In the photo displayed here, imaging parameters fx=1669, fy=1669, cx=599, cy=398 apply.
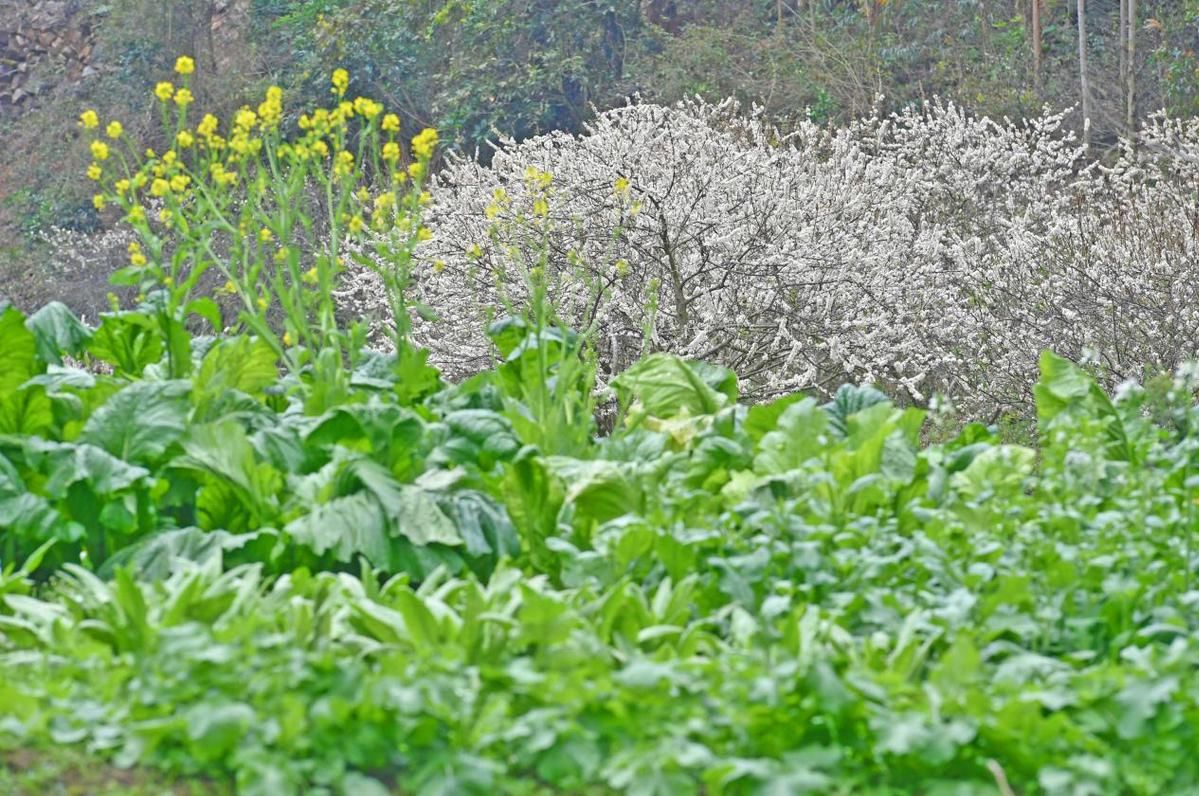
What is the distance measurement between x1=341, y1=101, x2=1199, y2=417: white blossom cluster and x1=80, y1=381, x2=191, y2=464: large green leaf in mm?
4311

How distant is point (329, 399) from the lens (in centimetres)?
493

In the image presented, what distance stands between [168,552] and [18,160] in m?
21.6

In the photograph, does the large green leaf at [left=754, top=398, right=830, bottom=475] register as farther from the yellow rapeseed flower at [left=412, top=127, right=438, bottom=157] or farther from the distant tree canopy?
the distant tree canopy

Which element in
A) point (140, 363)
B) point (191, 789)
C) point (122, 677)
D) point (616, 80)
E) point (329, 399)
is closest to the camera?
point (191, 789)

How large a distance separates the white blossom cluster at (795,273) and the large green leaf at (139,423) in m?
4.31

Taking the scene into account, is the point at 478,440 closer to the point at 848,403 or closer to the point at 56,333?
the point at 848,403

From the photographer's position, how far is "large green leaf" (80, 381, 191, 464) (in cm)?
450

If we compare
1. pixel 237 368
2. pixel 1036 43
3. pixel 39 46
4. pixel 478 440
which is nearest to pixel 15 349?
pixel 237 368

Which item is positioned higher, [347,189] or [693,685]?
[347,189]

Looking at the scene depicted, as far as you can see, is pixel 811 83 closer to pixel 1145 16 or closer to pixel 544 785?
pixel 1145 16

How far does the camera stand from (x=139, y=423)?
4.52 metres

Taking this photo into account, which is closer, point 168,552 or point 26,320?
point 168,552

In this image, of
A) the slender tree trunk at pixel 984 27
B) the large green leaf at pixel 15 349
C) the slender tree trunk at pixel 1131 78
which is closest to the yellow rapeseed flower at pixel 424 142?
the large green leaf at pixel 15 349

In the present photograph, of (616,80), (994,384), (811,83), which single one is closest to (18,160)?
(616,80)
